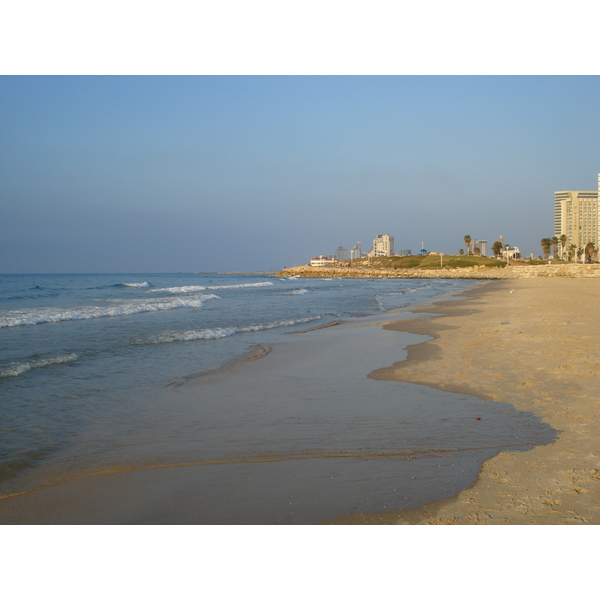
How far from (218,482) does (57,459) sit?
223 cm

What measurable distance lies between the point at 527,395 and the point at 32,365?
10219 mm

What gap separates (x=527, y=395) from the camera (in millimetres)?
7129

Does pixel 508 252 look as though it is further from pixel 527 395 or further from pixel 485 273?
pixel 527 395

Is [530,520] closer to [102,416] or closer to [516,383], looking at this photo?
[516,383]

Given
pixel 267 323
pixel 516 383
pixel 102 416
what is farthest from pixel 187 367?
pixel 267 323

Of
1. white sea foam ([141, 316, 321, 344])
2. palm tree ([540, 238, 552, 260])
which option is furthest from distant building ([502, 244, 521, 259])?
white sea foam ([141, 316, 321, 344])

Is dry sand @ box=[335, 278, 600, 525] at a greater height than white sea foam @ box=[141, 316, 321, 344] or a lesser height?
greater

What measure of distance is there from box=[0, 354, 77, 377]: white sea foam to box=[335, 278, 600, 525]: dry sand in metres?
7.43

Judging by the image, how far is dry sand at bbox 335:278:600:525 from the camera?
12.1 feet

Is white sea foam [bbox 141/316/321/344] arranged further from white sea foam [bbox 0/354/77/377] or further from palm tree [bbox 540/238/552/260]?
palm tree [bbox 540/238/552/260]

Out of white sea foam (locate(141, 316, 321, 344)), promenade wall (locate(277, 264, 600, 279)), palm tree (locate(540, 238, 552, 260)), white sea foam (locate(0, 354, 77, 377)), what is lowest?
promenade wall (locate(277, 264, 600, 279))

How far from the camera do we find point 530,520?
3.53 m

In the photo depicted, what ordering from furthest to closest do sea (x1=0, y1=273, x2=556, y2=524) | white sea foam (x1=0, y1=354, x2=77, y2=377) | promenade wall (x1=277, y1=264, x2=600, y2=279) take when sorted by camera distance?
promenade wall (x1=277, y1=264, x2=600, y2=279), white sea foam (x1=0, y1=354, x2=77, y2=377), sea (x1=0, y1=273, x2=556, y2=524)

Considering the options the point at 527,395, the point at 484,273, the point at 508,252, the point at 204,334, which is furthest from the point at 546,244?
the point at 527,395
